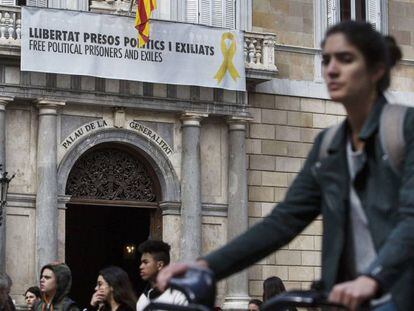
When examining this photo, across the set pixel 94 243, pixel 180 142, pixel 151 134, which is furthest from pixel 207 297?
pixel 94 243

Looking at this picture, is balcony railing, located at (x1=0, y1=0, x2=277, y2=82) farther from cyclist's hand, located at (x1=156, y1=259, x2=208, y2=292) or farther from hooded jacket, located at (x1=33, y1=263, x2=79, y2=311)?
cyclist's hand, located at (x1=156, y1=259, x2=208, y2=292)

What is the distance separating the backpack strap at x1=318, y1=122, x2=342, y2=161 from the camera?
13.5 ft

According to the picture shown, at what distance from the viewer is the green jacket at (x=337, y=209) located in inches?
151

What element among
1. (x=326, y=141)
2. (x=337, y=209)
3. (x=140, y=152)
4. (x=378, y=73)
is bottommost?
(x=337, y=209)

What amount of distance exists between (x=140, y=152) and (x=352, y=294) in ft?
63.6

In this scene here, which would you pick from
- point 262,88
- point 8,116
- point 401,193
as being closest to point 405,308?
point 401,193

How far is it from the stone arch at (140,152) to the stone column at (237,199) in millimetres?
1075

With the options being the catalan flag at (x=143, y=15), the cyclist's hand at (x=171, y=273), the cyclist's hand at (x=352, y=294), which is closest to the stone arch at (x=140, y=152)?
the catalan flag at (x=143, y=15)

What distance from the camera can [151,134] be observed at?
2297 centimetres

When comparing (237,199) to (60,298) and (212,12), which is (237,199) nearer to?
(212,12)

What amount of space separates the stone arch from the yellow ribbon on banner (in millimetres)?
1707

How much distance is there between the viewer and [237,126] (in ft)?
77.3

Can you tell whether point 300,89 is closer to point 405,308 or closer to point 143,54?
point 143,54

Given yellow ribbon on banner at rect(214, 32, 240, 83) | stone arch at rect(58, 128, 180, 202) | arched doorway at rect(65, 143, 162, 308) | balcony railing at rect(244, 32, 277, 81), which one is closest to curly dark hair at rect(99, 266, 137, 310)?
stone arch at rect(58, 128, 180, 202)
